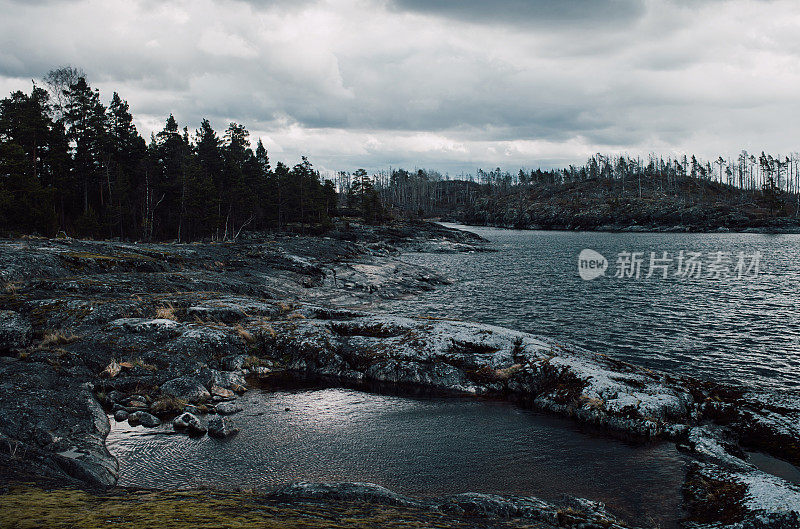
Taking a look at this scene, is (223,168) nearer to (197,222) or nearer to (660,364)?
(197,222)

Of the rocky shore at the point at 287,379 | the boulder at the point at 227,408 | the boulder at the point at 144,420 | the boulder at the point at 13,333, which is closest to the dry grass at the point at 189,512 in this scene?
the rocky shore at the point at 287,379

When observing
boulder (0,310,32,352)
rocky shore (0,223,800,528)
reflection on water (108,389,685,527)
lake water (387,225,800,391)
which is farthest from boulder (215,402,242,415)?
lake water (387,225,800,391)

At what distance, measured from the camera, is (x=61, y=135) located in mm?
64875

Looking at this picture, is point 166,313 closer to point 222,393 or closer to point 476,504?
point 222,393

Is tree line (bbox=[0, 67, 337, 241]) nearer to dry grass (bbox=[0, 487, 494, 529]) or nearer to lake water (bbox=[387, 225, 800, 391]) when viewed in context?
lake water (bbox=[387, 225, 800, 391])

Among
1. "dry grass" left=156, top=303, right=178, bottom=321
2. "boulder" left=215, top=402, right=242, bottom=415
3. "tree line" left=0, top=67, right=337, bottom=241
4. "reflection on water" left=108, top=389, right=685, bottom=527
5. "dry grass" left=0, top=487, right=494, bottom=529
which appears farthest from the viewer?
"tree line" left=0, top=67, right=337, bottom=241

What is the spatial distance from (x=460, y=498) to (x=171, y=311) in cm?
1995

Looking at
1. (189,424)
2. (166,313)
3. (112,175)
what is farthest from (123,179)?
(189,424)

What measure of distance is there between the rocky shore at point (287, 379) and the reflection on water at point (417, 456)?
2.30 ft

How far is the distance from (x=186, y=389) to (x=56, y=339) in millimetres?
7723

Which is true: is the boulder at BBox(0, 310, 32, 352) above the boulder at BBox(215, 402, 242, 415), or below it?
above

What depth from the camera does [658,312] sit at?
1419 inches

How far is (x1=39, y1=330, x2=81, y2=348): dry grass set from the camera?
18969mm

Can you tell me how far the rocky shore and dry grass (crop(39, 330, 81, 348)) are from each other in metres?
0.06
